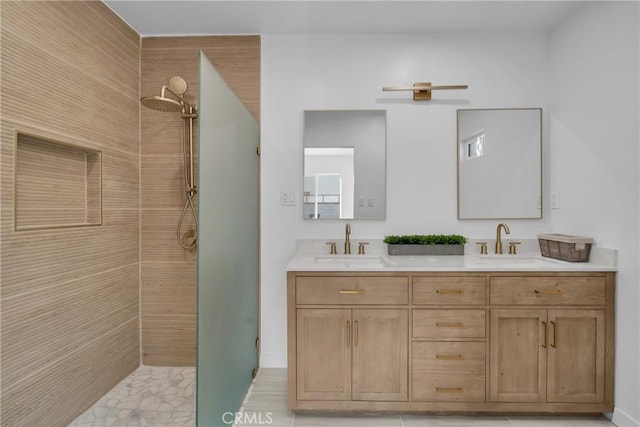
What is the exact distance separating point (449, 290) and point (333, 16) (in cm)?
188

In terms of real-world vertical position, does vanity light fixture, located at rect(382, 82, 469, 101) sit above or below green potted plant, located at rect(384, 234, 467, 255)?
above

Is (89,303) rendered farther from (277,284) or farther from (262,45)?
(262,45)

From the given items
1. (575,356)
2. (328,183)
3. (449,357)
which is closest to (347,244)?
(328,183)

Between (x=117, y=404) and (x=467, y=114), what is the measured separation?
2.98 meters

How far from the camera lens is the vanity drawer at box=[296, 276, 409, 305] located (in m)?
1.81

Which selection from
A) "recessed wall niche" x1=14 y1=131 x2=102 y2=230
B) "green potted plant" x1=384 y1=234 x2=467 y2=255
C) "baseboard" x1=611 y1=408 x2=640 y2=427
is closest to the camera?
"recessed wall niche" x1=14 y1=131 x2=102 y2=230

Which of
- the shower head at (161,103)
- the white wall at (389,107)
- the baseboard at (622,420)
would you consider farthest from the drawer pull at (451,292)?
the shower head at (161,103)

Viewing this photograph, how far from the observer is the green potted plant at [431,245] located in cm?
227

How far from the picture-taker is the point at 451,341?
5.87 ft

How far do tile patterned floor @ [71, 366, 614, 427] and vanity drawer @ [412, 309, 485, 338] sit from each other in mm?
479

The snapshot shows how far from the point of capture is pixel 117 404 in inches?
77.4

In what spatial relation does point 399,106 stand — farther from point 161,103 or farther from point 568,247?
point 161,103

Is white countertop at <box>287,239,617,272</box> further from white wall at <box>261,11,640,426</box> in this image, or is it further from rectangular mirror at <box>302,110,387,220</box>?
rectangular mirror at <box>302,110,387,220</box>

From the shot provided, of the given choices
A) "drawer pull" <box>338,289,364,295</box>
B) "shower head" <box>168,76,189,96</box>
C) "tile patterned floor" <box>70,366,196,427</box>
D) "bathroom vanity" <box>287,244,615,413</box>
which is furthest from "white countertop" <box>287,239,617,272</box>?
"shower head" <box>168,76,189,96</box>
